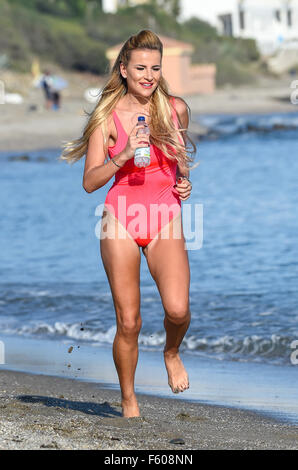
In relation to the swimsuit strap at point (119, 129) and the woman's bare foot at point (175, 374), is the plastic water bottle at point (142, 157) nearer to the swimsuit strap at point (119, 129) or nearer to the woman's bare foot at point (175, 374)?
the swimsuit strap at point (119, 129)

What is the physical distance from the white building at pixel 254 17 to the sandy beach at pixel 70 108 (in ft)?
51.2

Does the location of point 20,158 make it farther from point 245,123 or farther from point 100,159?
point 100,159

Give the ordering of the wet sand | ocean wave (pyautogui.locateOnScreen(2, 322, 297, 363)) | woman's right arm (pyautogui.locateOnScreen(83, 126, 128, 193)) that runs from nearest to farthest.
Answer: the wet sand
woman's right arm (pyautogui.locateOnScreen(83, 126, 128, 193))
ocean wave (pyautogui.locateOnScreen(2, 322, 297, 363))

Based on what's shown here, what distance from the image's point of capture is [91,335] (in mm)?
7570

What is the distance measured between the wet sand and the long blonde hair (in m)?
1.30

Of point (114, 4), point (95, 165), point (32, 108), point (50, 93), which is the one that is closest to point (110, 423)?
point (95, 165)

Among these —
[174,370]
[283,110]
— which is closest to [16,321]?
[174,370]

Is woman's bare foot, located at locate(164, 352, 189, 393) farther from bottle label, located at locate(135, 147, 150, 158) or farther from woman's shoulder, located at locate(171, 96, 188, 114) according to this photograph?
woman's shoulder, located at locate(171, 96, 188, 114)

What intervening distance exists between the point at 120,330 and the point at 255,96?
47.4 m

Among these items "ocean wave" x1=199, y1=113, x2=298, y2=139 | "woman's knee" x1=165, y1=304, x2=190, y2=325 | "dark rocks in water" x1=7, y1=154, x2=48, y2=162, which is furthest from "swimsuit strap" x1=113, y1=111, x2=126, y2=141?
"ocean wave" x1=199, y1=113, x2=298, y2=139

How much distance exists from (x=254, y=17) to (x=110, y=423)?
80.4 meters

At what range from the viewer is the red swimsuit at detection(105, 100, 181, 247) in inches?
175

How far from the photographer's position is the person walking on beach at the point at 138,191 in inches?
174
